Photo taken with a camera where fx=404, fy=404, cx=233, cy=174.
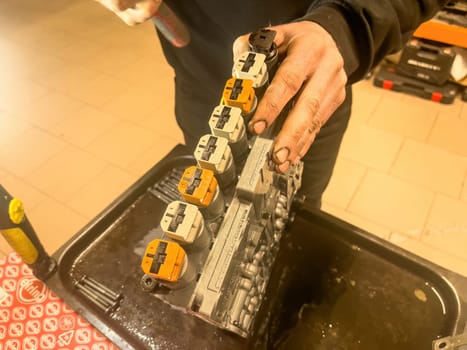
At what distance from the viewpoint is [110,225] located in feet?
2.18

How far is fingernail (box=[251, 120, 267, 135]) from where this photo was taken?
1.59 feet

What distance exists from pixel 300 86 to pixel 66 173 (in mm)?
1144

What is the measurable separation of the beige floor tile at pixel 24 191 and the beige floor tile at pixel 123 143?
0.24 metres

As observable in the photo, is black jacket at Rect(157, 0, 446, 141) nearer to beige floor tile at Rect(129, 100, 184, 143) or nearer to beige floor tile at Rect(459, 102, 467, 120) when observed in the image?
beige floor tile at Rect(129, 100, 184, 143)

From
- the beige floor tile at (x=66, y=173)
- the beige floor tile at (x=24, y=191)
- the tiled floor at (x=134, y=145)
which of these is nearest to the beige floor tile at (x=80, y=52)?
the tiled floor at (x=134, y=145)

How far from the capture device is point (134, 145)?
152 cm

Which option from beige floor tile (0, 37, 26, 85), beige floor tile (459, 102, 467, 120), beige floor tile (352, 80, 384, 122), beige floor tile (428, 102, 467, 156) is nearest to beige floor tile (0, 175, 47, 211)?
beige floor tile (0, 37, 26, 85)

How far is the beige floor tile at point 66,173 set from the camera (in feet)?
4.53

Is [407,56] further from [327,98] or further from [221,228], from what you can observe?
[221,228]

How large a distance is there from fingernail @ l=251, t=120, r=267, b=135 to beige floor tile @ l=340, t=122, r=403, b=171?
3.35 feet

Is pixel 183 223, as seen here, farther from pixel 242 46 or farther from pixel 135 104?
pixel 135 104

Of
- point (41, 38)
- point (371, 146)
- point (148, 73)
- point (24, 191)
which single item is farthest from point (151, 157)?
point (41, 38)

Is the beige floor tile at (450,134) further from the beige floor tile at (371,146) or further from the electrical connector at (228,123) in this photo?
the electrical connector at (228,123)

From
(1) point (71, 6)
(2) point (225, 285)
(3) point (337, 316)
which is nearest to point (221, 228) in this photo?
(2) point (225, 285)
